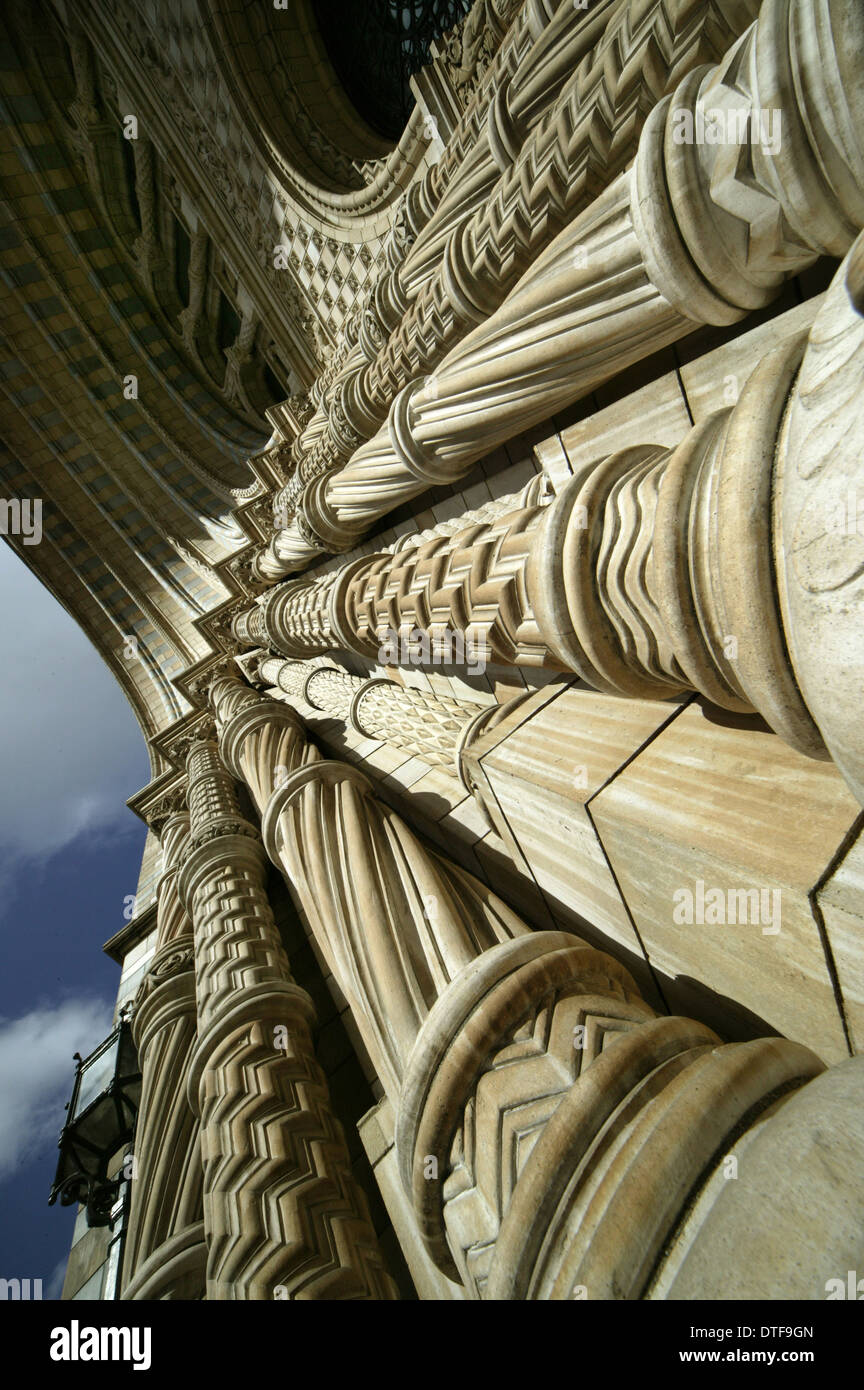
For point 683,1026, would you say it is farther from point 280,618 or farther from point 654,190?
point 280,618

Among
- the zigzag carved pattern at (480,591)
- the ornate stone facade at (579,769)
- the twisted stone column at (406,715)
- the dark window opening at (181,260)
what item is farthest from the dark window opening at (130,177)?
the zigzag carved pattern at (480,591)

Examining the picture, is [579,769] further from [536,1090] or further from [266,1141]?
[266,1141]

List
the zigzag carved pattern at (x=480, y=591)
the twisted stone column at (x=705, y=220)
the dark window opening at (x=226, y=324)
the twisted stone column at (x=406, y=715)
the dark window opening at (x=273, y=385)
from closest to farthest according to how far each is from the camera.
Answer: the twisted stone column at (x=705, y=220) → the zigzag carved pattern at (x=480, y=591) → the twisted stone column at (x=406, y=715) → the dark window opening at (x=226, y=324) → the dark window opening at (x=273, y=385)

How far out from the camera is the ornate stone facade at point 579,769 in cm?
57

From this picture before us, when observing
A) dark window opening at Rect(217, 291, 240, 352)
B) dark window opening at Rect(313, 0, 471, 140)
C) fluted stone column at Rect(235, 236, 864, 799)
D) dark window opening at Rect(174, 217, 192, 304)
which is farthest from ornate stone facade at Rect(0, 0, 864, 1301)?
dark window opening at Rect(174, 217, 192, 304)

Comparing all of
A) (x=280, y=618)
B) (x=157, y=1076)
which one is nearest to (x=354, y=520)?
(x=280, y=618)

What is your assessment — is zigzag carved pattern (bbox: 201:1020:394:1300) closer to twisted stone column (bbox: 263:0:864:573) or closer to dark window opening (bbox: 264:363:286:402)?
twisted stone column (bbox: 263:0:864:573)

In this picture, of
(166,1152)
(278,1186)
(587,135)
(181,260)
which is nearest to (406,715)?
(278,1186)

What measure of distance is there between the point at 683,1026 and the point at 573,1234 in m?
0.26

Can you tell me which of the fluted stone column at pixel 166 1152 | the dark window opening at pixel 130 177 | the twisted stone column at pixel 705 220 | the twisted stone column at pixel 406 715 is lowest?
the fluted stone column at pixel 166 1152

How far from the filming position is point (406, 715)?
97.3 inches

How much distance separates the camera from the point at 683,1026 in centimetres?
75

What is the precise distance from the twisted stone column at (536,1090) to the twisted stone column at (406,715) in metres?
0.68

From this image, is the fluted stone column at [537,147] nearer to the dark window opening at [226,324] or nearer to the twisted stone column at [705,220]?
the twisted stone column at [705,220]
